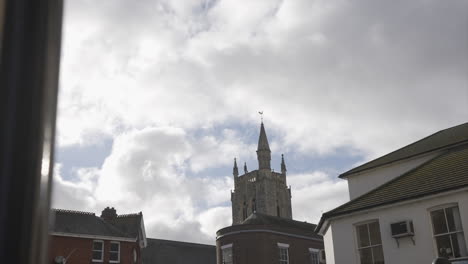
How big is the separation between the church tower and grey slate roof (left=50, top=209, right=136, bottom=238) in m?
57.7

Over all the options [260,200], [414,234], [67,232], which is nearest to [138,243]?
[67,232]

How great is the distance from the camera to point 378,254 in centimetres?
2122

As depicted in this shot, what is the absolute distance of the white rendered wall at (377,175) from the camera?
26062 millimetres

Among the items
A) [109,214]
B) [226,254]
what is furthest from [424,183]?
[226,254]

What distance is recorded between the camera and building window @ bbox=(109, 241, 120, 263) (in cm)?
3894

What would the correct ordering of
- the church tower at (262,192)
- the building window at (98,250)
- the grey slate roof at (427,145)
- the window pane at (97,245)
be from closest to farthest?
the grey slate roof at (427,145) → the building window at (98,250) → the window pane at (97,245) → the church tower at (262,192)

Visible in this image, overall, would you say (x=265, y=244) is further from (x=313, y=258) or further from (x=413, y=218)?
(x=413, y=218)

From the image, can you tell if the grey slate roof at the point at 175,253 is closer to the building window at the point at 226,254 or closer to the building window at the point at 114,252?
the building window at the point at 226,254

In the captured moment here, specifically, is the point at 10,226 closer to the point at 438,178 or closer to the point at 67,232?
the point at 438,178

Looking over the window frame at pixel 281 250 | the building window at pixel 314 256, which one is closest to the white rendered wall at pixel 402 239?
the window frame at pixel 281 250

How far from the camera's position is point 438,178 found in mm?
20922

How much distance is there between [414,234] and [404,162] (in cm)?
697

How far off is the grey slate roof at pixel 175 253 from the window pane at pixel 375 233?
46.1 meters

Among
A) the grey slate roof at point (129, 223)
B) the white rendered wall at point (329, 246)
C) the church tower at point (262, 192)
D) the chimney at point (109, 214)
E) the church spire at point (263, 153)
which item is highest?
the church spire at point (263, 153)
